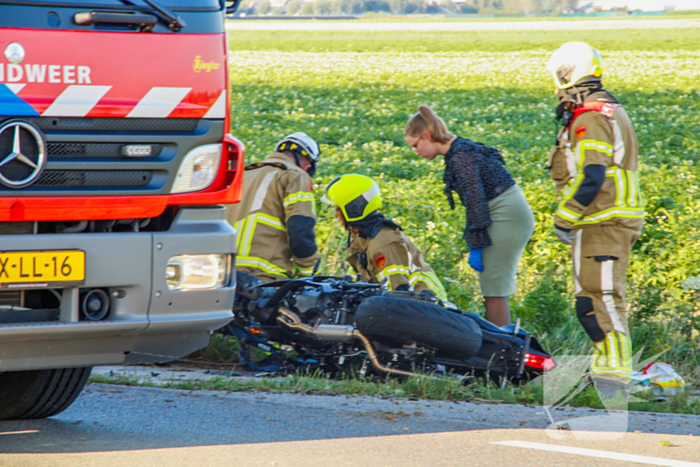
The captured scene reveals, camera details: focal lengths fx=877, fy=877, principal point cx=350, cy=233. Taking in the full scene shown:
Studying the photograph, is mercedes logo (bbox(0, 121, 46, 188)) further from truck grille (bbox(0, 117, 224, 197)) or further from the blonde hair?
the blonde hair

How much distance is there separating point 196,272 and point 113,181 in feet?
1.76

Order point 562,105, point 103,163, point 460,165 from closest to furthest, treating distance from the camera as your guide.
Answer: point 103,163
point 562,105
point 460,165

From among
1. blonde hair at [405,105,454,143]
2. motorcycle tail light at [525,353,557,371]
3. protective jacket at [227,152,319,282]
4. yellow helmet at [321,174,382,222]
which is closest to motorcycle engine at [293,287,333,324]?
protective jacket at [227,152,319,282]

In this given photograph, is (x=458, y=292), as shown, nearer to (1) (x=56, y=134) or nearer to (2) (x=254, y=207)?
(2) (x=254, y=207)

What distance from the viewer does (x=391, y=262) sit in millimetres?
6070

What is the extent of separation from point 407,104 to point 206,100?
2244 cm

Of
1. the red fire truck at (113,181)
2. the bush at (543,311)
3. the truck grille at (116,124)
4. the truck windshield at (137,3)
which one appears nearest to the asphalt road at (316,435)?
the red fire truck at (113,181)

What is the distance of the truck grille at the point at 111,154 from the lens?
12.0 feet

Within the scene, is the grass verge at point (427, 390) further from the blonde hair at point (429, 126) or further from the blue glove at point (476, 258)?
the blonde hair at point (429, 126)

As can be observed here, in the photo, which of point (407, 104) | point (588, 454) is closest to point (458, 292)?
point (588, 454)

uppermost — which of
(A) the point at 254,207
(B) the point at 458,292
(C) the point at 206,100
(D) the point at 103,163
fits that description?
(C) the point at 206,100

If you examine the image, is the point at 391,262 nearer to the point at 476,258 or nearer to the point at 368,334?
the point at 476,258

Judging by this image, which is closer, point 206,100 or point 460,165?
point 206,100

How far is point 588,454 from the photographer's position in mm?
4102
